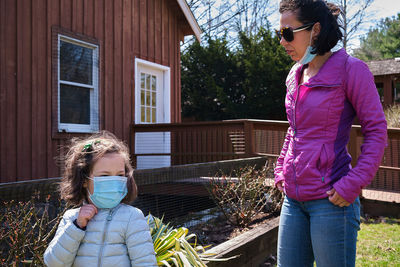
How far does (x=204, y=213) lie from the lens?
445cm

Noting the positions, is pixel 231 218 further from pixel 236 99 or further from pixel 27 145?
pixel 236 99

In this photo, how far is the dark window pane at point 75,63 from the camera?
20.2 ft

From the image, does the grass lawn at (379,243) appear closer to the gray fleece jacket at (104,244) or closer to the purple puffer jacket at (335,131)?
the purple puffer jacket at (335,131)

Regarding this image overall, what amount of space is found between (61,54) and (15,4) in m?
1.04

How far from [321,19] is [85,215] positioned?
147 centimetres

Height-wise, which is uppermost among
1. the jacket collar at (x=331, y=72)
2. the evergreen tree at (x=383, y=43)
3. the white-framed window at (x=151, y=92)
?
the evergreen tree at (x=383, y=43)

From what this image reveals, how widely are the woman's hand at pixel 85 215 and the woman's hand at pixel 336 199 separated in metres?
1.08

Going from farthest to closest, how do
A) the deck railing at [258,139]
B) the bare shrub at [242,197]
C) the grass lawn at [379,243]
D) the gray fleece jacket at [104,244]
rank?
the deck railing at [258,139], the bare shrub at [242,197], the grass lawn at [379,243], the gray fleece jacket at [104,244]

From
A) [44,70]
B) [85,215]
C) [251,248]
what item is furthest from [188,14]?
[85,215]

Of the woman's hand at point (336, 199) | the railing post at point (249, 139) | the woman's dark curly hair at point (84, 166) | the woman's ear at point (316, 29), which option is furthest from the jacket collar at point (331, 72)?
the railing post at point (249, 139)

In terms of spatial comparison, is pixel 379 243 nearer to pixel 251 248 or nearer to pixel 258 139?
pixel 251 248

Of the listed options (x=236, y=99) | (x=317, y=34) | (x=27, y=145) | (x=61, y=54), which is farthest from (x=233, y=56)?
(x=317, y=34)

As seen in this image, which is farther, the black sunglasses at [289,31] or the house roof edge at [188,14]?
the house roof edge at [188,14]

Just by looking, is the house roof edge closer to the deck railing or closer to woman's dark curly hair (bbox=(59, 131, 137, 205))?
the deck railing
